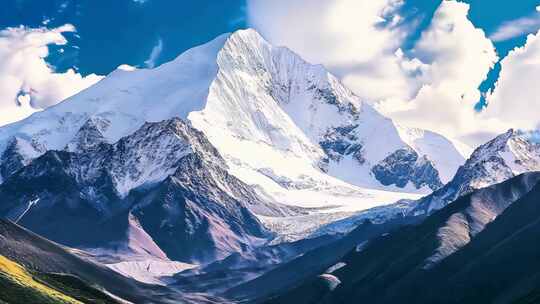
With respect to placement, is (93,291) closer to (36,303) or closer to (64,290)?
(64,290)

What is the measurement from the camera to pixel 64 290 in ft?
582

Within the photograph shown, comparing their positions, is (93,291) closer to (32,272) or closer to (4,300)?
(32,272)

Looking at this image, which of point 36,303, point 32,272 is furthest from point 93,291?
point 36,303

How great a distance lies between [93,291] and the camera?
193 m

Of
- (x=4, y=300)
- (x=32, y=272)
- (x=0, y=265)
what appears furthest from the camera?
(x=32, y=272)

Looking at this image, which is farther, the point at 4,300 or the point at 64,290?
the point at 64,290

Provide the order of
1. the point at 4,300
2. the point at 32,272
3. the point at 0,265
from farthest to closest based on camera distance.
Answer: the point at 32,272 < the point at 0,265 < the point at 4,300

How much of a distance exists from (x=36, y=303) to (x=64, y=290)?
20.5 m

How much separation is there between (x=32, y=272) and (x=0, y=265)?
12.4 m

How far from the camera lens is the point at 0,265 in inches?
6801

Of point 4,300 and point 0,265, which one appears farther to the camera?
point 0,265

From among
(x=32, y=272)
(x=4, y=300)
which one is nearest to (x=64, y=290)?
(x=32, y=272)

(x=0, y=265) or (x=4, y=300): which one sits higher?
(x=0, y=265)

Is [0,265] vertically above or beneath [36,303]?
above
